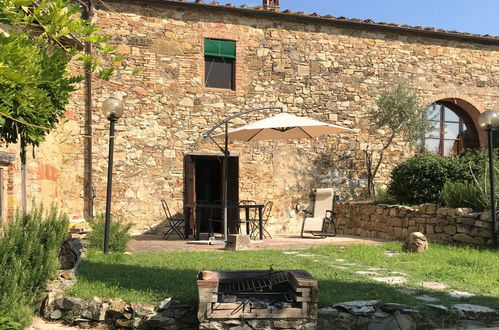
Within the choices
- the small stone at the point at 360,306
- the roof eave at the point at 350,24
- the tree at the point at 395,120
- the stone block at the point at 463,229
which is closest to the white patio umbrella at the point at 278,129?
the stone block at the point at 463,229

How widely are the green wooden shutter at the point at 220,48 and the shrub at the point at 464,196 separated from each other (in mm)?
5245

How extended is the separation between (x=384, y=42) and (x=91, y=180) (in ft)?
24.2

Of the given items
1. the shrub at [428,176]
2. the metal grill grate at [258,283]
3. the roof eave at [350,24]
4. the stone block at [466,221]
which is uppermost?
the roof eave at [350,24]

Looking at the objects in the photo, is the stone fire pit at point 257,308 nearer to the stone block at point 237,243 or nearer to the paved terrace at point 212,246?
the stone block at point 237,243

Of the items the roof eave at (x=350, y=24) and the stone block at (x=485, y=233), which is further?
the roof eave at (x=350, y=24)

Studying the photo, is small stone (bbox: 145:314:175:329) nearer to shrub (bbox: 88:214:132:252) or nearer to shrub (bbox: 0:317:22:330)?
shrub (bbox: 0:317:22:330)

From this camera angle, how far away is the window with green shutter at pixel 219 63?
10.7 metres

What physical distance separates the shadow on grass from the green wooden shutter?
6.38 metres

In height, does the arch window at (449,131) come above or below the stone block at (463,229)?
above

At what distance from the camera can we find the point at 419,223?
27.8 feet

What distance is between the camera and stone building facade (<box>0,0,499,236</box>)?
1011cm

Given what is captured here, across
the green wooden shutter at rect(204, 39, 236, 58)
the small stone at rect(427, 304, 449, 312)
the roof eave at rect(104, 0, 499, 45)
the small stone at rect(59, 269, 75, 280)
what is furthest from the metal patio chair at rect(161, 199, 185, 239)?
the small stone at rect(427, 304, 449, 312)

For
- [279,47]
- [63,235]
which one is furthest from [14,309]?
[279,47]

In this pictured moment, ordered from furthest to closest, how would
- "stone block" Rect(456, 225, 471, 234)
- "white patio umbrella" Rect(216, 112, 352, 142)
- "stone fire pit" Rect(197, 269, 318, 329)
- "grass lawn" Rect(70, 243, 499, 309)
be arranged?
"white patio umbrella" Rect(216, 112, 352, 142) < "stone block" Rect(456, 225, 471, 234) < "grass lawn" Rect(70, 243, 499, 309) < "stone fire pit" Rect(197, 269, 318, 329)
